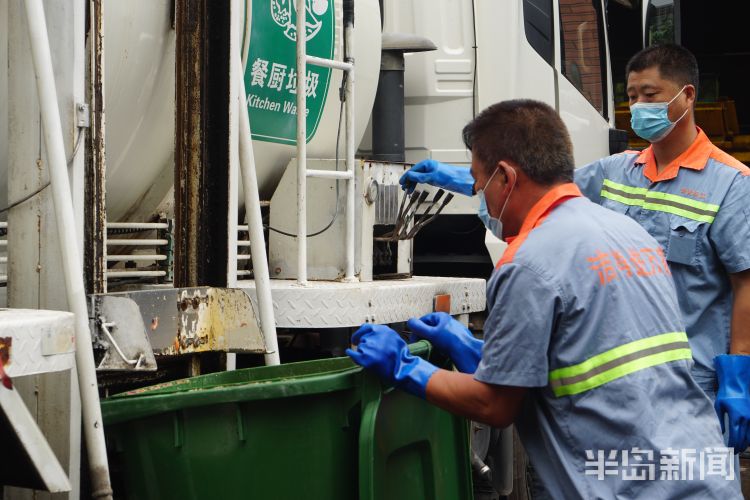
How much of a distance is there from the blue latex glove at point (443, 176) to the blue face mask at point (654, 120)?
0.58 metres

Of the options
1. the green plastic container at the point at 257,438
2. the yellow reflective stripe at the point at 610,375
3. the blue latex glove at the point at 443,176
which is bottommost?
the green plastic container at the point at 257,438

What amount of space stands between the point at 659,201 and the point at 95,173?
1690 millimetres

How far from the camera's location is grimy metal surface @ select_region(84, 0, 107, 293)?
2619 millimetres

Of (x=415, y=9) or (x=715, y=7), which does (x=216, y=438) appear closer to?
(x=415, y=9)

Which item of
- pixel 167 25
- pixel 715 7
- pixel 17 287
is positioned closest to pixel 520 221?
pixel 17 287

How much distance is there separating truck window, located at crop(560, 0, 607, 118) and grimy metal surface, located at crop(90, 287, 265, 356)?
10.1 ft

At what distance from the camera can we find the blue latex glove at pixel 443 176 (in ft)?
12.0

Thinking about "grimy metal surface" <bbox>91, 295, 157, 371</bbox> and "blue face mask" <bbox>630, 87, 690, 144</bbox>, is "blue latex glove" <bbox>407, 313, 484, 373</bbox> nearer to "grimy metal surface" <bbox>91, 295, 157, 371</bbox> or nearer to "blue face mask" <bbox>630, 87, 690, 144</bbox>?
"grimy metal surface" <bbox>91, 295, 157, 371</bbox>

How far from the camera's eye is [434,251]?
558 cm

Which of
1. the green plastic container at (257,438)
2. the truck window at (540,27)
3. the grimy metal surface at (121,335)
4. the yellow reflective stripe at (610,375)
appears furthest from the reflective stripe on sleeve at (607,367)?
the truck window at (540,27)

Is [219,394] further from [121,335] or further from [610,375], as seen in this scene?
[610,375]

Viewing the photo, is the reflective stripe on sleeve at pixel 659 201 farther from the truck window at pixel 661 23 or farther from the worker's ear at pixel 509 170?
the truck window at pixel 661 23

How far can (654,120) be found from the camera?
338cm

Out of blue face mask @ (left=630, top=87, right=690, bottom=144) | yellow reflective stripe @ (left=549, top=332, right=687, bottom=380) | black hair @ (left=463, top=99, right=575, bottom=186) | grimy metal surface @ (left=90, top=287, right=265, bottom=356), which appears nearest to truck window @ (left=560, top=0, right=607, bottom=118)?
blue face mask @ (left=630, top=87, right=690, bottom=144)
